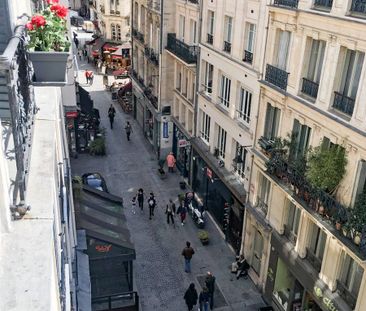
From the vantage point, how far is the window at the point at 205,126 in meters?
27.3

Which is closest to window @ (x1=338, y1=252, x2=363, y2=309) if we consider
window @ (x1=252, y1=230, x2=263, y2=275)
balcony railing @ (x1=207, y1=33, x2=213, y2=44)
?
window @ (x1=252, y1=230, x2=263, y2=275)

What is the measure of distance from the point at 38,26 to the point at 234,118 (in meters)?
17.3

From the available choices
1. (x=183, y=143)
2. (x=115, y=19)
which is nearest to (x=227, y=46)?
(x=183, y=143)

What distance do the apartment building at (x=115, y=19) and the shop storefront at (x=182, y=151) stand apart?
3010cm

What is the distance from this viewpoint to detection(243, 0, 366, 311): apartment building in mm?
14086

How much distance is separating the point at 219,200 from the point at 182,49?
10.2 meters

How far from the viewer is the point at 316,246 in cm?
1734

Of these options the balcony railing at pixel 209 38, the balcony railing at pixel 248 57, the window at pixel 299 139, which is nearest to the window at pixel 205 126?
the balcony railing at pixel 209 38

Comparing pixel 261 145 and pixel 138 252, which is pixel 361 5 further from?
pixel 138 252

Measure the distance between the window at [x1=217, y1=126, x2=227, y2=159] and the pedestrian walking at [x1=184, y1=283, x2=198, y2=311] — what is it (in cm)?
834

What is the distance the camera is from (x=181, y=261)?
23.7 m

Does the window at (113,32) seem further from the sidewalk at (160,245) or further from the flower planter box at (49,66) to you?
the flower planter box at (49,66)

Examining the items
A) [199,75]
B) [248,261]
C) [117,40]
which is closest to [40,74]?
[248,261]

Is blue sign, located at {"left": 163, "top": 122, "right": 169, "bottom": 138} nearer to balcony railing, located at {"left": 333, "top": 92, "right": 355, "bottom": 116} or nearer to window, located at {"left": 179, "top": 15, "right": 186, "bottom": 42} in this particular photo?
window, located at {"left": 179, "top": 15, "right": 186, "bottom": 42}
